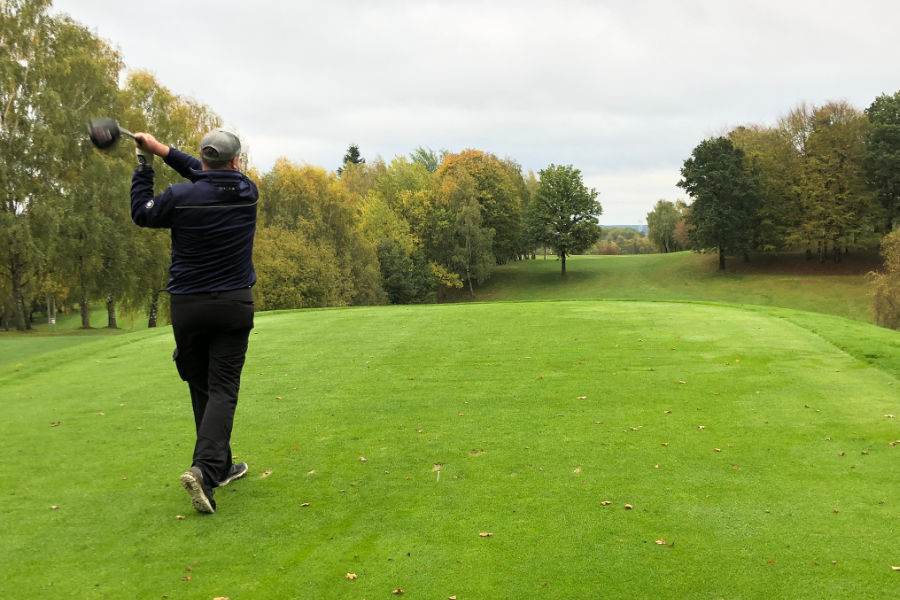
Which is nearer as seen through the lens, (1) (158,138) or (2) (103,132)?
(2) (103,132)

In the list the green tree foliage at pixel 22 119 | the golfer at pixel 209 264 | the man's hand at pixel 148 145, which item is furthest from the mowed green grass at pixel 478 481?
the green tree foliage at pixel 22 119

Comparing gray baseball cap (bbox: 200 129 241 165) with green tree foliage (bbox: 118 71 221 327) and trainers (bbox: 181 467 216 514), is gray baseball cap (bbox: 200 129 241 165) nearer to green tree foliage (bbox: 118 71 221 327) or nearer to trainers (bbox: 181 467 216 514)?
trainers (bbox: 181 467 216 514)

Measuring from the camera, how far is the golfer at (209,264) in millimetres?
4875

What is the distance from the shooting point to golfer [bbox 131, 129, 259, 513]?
16.0 ft

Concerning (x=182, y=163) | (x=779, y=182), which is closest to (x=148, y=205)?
(x=182, y=163)

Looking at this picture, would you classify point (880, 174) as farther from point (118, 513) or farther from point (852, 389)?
point (118, 513)

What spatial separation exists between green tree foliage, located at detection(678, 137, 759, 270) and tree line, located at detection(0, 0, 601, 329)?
10.9 m

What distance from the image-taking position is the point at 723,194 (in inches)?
2266

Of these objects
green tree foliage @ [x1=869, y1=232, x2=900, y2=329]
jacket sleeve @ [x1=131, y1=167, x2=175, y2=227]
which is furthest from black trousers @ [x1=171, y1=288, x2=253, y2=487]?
green tree foliage @ [x1=869, y1=232, x2=900, y2=329]

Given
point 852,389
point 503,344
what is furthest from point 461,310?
point 852,389

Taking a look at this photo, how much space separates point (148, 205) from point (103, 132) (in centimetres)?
65

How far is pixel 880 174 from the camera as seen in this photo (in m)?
52.2

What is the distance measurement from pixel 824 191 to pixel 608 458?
59.6m

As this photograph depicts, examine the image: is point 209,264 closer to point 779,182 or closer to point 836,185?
point 836,185
